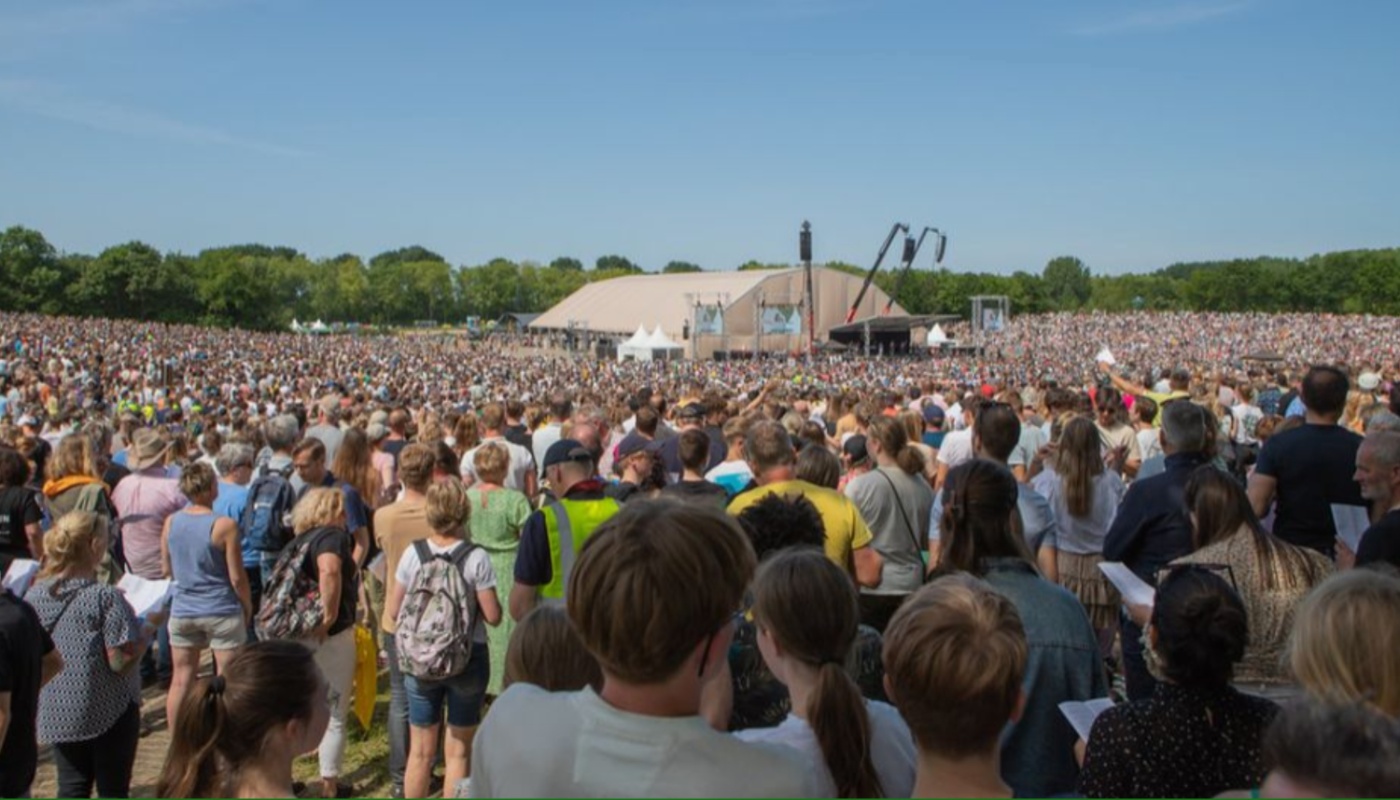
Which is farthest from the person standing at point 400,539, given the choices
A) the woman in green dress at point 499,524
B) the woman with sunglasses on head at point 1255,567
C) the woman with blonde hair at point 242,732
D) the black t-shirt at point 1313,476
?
the black t-shirt at point 1313,476

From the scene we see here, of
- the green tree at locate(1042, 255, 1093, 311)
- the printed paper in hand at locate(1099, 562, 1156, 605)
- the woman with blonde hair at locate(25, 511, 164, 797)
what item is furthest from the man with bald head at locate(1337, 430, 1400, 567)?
the green tree at locate(1042, 255, 1093, 311)

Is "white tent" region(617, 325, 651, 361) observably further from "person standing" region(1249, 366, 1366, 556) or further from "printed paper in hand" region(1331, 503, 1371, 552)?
"printed paper in hand" region(1331, 503, 1371, 552)

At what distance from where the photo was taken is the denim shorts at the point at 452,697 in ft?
15.1

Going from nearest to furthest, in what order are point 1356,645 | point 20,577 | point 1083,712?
1. point 1356,645
2. point 1083,712
3. point 20,577

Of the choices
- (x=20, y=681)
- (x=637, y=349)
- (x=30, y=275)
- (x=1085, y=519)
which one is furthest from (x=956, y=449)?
(x=30, y=275)

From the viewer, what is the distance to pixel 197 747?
249 centimetres

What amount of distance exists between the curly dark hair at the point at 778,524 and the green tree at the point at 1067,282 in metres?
135

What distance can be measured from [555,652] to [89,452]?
16.8 feet

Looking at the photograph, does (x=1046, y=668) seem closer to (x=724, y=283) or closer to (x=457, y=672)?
(x=457, y=672)

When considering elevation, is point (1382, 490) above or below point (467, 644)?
above

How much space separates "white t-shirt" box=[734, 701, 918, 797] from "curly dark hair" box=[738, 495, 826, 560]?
43.9 inches

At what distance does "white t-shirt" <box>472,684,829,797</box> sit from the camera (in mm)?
1696

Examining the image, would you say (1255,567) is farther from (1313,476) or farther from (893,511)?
(893,511)

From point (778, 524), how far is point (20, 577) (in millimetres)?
3085
